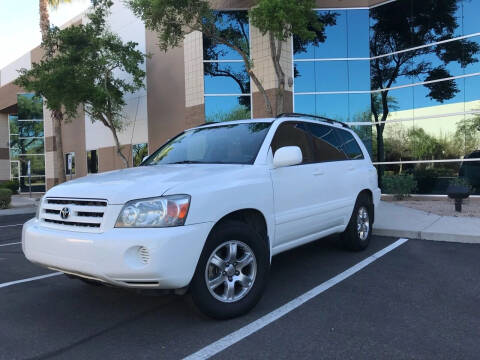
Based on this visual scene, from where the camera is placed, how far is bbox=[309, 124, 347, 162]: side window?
504cm

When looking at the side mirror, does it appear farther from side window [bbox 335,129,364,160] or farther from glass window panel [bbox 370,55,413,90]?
glass window panel [bbox 370,55,413,90]

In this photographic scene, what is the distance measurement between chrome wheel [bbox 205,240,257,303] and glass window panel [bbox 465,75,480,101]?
39.8ft

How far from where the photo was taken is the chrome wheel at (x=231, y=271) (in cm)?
341

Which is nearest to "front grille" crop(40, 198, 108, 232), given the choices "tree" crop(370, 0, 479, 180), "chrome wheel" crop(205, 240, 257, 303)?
"chrome wheel" crop(205, 240, 257, 303)

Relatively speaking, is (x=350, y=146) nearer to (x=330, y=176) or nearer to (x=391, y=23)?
(x=330, y=176)

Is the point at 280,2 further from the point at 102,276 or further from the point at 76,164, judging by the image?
the point at 76,164

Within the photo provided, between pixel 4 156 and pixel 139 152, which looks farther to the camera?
pixel 4 156

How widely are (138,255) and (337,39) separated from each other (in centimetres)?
1407

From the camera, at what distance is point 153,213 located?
3.14 m

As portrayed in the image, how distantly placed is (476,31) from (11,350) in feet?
48.2

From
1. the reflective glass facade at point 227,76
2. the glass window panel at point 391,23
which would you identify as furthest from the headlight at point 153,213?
the glass window panel at point 391,23

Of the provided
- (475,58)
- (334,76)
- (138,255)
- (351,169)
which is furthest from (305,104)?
(138,255)

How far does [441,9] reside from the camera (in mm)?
13633

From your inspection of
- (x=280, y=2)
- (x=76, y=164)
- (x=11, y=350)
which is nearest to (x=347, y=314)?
(x=11, y=350)
